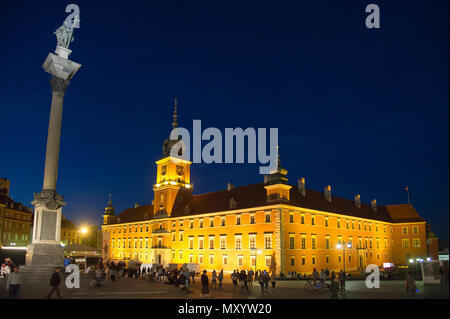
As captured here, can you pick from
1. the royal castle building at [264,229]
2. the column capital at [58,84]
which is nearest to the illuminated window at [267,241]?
the royal castle building at [264,229]

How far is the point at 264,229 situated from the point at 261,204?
11.6 feet

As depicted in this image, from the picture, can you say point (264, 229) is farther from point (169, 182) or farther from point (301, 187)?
point (169, 182)

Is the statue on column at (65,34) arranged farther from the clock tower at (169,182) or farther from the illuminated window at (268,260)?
the clock tower at (169,182)

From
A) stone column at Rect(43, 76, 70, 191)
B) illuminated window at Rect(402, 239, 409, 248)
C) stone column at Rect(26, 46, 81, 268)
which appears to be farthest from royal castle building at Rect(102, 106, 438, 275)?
stone column at Rect(43, 76, 70, 191)

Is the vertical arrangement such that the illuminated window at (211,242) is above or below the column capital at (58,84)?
below

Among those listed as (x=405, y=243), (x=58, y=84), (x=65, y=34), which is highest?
(x=65, y=34)

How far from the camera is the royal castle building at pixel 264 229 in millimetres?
50656

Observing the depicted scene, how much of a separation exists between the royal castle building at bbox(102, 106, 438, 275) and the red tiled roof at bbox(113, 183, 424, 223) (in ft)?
0.67

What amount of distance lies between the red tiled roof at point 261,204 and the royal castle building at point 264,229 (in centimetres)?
20

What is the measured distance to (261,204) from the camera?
52.4 meters

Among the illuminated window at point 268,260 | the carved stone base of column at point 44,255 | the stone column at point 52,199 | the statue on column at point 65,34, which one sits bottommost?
the illuminated window at point 268,260

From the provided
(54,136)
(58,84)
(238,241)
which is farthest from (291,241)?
(58,84)

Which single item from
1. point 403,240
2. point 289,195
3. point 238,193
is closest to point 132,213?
point 238,193
